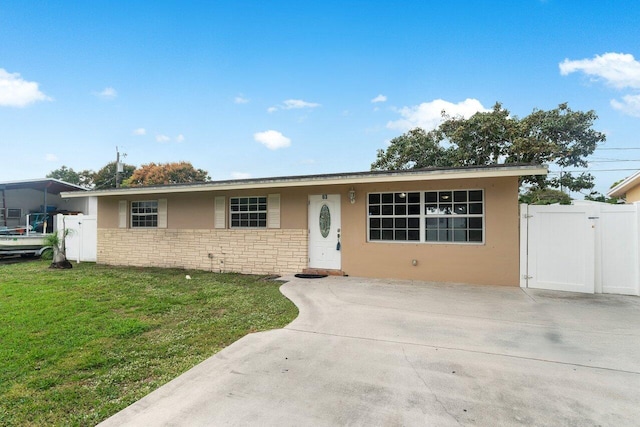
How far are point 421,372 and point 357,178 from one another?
506 centimetres

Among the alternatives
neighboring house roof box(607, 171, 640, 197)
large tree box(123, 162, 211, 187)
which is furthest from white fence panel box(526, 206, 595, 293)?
large tree box(123, 162, 211, 187)

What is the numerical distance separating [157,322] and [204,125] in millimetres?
15157

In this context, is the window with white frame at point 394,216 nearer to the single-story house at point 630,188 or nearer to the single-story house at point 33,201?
the single-story house at point 630,188

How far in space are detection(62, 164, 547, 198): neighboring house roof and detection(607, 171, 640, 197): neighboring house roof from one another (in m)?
8.52

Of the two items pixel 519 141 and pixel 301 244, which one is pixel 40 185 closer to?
pixel 301 244

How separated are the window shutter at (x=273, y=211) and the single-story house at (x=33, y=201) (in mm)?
12990

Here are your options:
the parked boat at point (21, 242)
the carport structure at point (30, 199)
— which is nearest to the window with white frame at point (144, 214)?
the parked boat at point (21, 242)

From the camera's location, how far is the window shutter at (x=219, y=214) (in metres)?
9.71

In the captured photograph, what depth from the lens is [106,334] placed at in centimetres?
421

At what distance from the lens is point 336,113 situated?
667 inches

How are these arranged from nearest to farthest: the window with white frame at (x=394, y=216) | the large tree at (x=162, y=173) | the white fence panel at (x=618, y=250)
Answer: the white fence panel at (x=618, y=250) → the window with white frame at (x=394, y=216) → the large tree at (x=162, y=173)

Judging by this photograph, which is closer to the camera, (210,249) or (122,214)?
(210,249)

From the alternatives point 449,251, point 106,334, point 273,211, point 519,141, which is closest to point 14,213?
point 273,211

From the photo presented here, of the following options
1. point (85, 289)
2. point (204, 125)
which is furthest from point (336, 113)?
point (85, 289)
